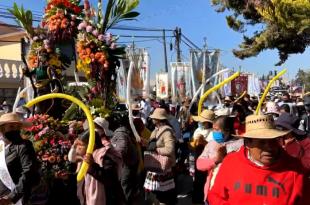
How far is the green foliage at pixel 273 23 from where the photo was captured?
40.0 ft

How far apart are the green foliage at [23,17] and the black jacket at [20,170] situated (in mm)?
4335

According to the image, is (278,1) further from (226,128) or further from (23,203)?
(23,203)

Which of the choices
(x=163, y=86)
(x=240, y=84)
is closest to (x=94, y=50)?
(x=163, y=86)

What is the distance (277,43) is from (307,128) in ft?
18.3

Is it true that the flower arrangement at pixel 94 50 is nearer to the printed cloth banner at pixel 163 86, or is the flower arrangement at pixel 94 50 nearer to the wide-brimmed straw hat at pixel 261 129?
the wide-brimmed straw hat at pixel 261 129

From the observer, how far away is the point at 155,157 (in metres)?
6.72

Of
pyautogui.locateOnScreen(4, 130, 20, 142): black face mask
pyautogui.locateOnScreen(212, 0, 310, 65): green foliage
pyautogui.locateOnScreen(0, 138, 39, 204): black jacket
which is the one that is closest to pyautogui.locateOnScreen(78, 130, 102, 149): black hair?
pyautogui.locateOnScreen(0, 138, 39, 204): black jacket

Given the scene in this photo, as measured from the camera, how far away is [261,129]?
3471mm

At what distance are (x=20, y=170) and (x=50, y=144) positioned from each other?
2.21 m

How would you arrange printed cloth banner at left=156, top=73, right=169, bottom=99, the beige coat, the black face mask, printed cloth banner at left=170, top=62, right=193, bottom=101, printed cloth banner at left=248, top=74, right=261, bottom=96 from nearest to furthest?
the black face mask
the beige coat
printed cloth banner at left=170, top=62, right=193, bottom=101
printed cloth banner at left=156, top=73, right=169, bottom=99
printed cloth banner at left=248, top=74, right=261, bottom=96

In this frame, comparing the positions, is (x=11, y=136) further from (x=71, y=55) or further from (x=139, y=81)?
(x=139, y=81)

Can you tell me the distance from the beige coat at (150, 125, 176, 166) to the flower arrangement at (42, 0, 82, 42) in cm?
272

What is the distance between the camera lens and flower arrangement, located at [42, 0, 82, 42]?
823 cm

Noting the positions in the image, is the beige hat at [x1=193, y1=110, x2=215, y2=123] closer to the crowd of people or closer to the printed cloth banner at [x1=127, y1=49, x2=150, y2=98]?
the crowd of people
